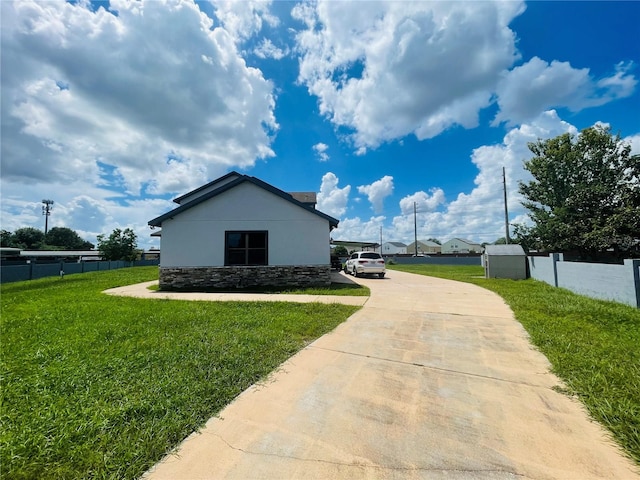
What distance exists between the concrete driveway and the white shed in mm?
12435

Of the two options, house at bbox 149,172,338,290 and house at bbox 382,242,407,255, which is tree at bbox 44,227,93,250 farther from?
house at bbox 382,242,407,255

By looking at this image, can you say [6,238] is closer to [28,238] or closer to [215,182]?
[28,238]

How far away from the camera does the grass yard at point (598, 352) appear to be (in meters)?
2.42

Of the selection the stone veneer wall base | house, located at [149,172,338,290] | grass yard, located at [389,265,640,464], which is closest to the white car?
house, located at [149,172,338,290]

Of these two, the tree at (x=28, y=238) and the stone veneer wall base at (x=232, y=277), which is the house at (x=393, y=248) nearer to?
the stone veneer wall base at (x=232, y=277)

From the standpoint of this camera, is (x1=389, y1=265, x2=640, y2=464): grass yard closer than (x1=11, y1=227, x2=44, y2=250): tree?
Yes

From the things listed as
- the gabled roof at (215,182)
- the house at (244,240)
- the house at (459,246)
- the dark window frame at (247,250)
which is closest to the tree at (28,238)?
the gabled roof at (215,182)

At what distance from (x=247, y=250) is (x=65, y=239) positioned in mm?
80367

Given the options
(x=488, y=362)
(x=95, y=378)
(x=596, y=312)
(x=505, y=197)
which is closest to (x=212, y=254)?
(x=95, y=378)

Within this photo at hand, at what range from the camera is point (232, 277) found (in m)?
10.9

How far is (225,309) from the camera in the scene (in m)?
6.70

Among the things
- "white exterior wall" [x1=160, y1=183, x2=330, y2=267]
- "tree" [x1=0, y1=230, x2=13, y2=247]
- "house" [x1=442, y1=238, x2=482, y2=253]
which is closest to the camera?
"white exterior wall" [x1=160, y1=183, x2=330, y2=267]

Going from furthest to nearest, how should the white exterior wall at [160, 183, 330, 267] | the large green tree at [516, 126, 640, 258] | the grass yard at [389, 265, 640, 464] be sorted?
the large green tree at [516, 126, 640, 258] → the white exterior wall at [160, 183, 330, 267] → the grass yard at [389, 265, 640, 464]

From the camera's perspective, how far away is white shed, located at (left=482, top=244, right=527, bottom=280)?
14.6 metres
